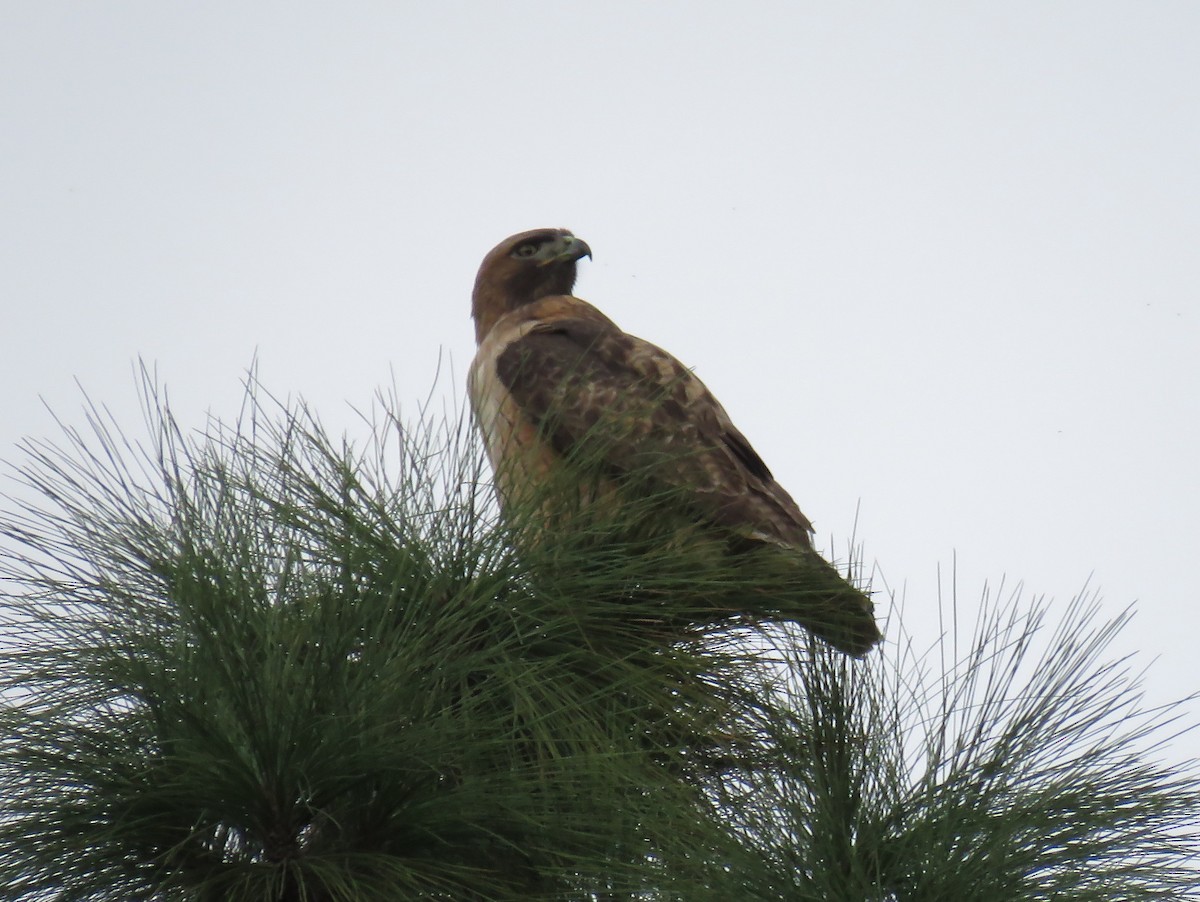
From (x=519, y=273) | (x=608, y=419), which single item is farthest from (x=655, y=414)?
(x=519, y=273)

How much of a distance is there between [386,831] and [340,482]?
68 centimetres

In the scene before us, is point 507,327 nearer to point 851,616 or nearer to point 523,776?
point 851,616

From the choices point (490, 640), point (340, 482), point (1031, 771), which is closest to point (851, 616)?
point (1031, 771)

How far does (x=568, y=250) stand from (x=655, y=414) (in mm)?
1184

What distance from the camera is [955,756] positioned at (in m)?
2.19

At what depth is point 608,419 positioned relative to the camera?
2693mm

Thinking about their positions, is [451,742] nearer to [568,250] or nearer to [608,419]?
[608,419]

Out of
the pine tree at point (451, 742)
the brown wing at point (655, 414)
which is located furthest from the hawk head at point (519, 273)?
the pine tree at point (451, 742)

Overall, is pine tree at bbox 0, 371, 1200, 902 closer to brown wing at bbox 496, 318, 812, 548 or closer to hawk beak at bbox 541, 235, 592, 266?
brown wing at bbox 496, 318, 812, 548

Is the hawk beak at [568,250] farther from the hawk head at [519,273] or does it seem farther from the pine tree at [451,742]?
the pine tree at [451,742]

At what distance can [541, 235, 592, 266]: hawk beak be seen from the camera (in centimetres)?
484

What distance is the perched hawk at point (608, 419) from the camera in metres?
2.70

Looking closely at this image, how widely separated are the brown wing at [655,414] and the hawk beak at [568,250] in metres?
0.37

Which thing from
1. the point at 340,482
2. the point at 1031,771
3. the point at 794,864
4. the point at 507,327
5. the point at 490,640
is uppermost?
the point at 507,327
